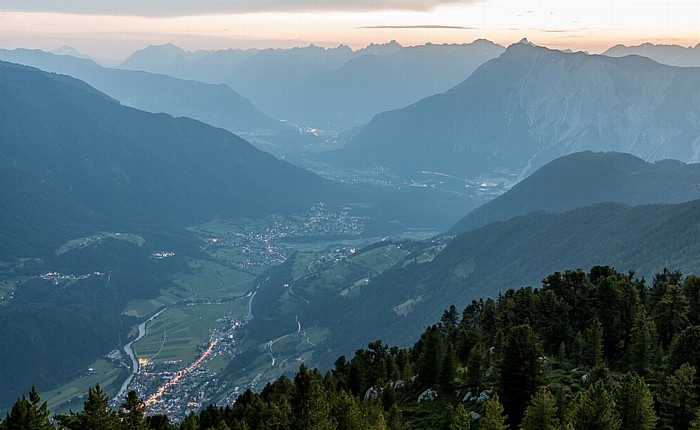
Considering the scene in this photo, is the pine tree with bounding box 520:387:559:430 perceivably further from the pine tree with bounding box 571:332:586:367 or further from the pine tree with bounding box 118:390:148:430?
the pine tree with bounding box 118:390:148:430

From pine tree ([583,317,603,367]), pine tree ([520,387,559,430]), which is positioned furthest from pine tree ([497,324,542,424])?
pine tree ([583,317,603,367])

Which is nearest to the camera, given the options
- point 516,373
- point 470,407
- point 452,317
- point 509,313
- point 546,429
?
point 546,429

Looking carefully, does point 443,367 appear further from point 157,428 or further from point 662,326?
point 157,428

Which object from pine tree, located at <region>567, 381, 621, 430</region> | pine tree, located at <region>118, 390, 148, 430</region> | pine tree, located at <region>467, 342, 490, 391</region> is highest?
pine tree, located at <region>567, 381, 621, 430</region>

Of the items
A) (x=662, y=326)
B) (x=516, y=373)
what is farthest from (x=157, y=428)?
(x=662, y=326)

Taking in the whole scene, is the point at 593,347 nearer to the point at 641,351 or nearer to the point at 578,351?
the point at 578,351

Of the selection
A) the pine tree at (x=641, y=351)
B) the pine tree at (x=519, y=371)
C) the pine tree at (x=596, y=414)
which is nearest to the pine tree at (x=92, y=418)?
the pine tree at (x=596, y=414)

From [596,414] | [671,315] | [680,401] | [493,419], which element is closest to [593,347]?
[671,315]
